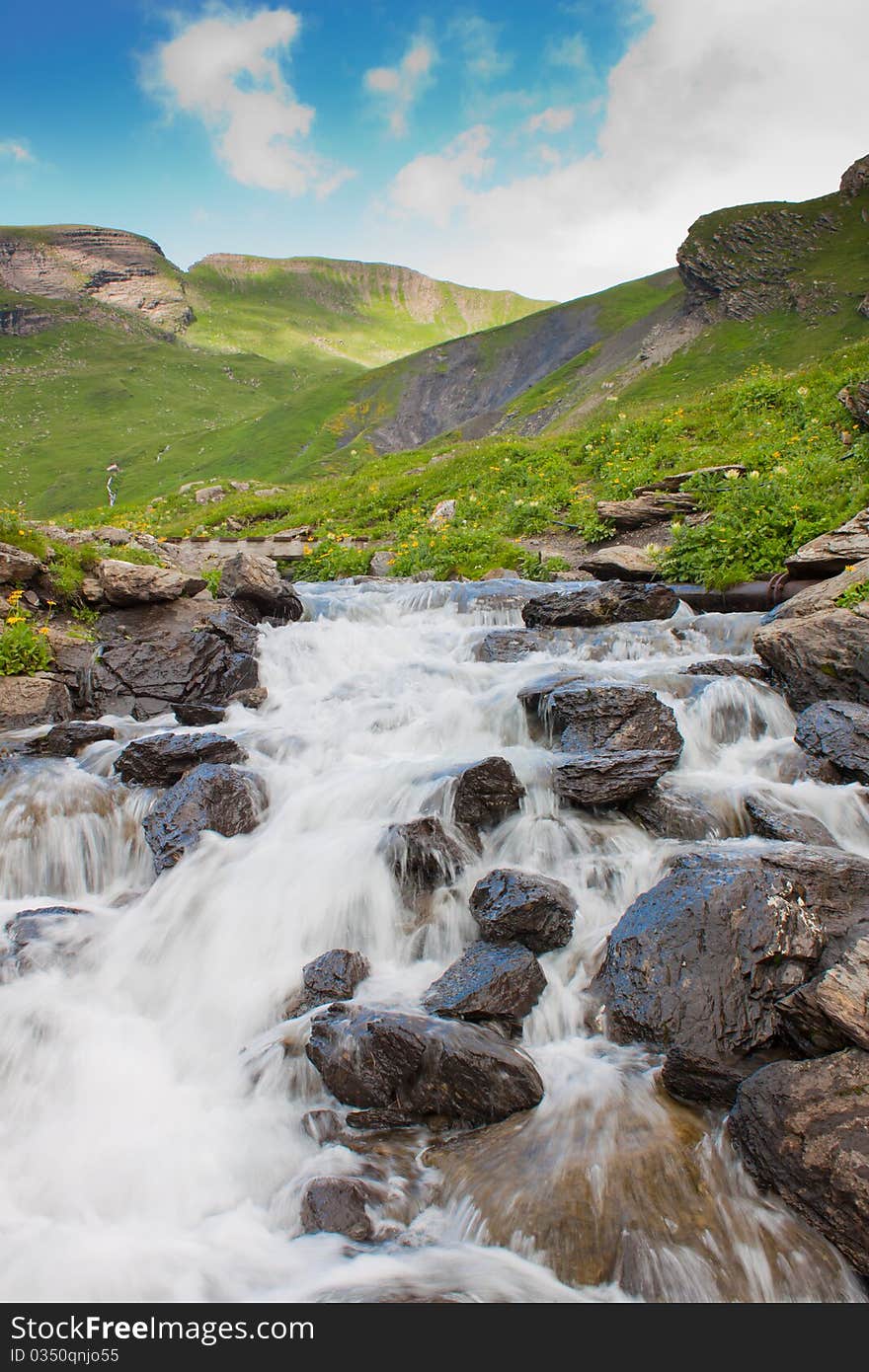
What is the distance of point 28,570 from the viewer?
1234cm

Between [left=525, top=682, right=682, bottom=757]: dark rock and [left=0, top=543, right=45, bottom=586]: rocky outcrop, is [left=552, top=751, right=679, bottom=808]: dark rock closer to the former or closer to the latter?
[left=525, top=682, right=682, bottom=757]: dark rock

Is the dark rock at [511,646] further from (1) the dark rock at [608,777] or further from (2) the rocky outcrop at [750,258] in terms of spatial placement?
(2) the rocky outcrop at [750,258]

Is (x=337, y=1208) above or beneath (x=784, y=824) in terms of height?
beneath

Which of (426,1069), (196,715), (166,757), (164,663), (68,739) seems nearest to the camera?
(426,1069)

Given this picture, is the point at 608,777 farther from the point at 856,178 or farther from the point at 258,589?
the point at 856,178

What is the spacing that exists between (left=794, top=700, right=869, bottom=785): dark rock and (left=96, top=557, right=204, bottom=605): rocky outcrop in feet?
34.9

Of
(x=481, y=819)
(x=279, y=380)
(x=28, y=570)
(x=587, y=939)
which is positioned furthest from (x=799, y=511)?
(x=279, y=380)

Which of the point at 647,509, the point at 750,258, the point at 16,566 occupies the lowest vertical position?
the point at 16,566

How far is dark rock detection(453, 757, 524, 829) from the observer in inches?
284

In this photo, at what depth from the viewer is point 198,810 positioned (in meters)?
7.63

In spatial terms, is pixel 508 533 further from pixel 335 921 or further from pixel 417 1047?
pixel 417 1047

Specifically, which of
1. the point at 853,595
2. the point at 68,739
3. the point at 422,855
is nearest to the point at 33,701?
the point at 68,739

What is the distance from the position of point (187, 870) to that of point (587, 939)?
12.9 feet

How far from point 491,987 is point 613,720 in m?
3.85
